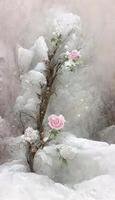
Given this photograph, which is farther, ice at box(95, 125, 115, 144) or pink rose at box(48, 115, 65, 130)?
ice at box(95, 125, 115, 144)

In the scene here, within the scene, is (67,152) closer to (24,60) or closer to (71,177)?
(71,177)

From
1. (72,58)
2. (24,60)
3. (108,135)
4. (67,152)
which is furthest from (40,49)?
(67,152)

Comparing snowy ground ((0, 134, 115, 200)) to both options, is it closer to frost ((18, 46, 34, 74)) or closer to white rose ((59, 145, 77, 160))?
white rose ((59, 145, 77, 160))

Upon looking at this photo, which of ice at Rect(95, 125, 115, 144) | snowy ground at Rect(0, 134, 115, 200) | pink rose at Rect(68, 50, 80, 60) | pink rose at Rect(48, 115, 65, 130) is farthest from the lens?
ice at Rect(95, 125, 115, 144)

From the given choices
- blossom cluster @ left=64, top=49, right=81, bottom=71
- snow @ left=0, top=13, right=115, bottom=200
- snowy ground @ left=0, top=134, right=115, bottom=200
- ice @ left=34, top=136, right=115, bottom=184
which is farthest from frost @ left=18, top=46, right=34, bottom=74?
ice @ left=34, top=136, right=115, bottom=184

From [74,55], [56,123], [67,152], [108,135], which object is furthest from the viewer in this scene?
[108,135]

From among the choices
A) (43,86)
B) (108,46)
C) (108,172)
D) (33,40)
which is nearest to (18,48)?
(33,40)

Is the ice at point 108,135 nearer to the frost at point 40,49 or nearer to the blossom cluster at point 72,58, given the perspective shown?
the blossom cluster at point 72,58

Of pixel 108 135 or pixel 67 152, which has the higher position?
pixel 108 135

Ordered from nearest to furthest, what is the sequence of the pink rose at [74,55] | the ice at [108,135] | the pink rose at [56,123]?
the pink rose at [56,123]
the pink rose at [74,55]
the ice at [108,135]

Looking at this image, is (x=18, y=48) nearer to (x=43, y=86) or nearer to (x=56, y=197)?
(x=43, y=86)

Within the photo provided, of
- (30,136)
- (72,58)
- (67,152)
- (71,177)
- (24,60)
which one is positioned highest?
(24,60)

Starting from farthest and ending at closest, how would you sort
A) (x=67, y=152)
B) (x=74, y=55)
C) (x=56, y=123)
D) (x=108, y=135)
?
(x=108, y=135) → (x=74, y=55) → (x=67, y=152) → (x=56, y=123)

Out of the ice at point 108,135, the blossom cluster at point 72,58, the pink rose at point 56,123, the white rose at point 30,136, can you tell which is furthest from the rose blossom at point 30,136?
the ice at point 108,135
